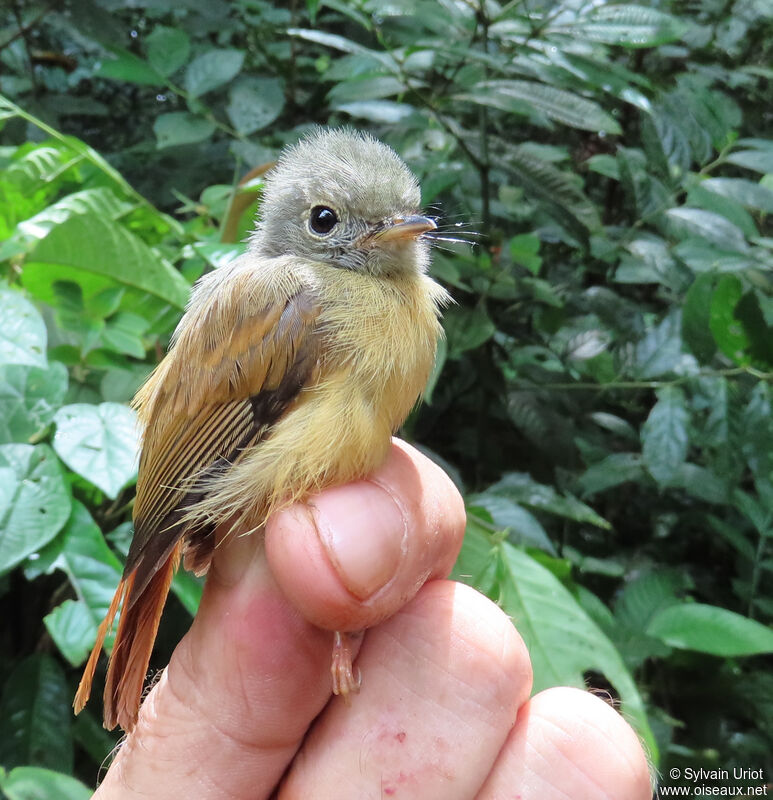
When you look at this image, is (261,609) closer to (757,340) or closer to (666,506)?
(757,340)

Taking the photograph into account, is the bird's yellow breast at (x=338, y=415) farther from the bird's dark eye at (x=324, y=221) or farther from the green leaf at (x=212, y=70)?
the green leaf at (x=212, y=70)

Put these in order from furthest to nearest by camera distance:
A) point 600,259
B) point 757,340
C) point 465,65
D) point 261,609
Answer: point 600,259, point 465,65, point 757,340, point 261,609

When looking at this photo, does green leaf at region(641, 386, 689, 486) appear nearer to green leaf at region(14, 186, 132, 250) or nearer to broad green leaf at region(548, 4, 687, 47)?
broad green leaf at region(548, 4, 687, 47)

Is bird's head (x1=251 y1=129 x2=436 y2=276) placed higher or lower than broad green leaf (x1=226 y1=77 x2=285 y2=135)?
higher

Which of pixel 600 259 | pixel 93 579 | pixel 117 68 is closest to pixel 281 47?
pixel 117 68

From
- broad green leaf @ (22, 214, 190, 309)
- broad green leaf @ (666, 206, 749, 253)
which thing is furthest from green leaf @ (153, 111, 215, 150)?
broad green leaf @ (666, 206, 749, 253)
